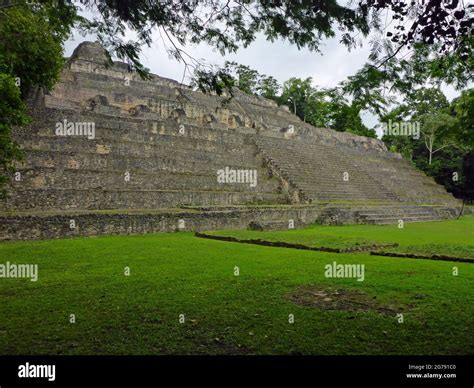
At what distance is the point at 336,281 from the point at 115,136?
1175 cm

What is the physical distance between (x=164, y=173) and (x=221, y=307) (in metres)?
10.7

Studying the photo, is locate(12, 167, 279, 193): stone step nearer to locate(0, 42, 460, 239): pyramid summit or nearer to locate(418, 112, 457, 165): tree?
locate(0, 42, 460, 239): pyramid summit

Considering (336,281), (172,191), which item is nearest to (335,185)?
(172,191)

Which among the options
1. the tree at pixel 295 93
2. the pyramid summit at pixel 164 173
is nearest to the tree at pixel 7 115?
the pyramid summit at pixel 164 173

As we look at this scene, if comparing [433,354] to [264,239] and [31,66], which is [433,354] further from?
[31,66]

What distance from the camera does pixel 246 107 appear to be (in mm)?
30500

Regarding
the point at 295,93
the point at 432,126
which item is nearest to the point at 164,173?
the point at 432,126

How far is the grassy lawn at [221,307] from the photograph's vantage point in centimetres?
363

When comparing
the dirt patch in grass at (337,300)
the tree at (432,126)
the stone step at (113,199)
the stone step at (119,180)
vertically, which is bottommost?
the dirt patch in grass at (337,300)

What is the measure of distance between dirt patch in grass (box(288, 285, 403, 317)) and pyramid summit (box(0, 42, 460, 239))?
269cm

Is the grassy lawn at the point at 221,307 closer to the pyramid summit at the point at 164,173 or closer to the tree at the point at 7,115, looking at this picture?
the tree at the point at 7,115

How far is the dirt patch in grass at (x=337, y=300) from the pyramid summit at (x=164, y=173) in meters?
2.69

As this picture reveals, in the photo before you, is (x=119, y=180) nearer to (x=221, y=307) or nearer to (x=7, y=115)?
(x=7, y=115)

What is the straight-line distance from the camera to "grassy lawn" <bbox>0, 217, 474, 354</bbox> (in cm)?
363
